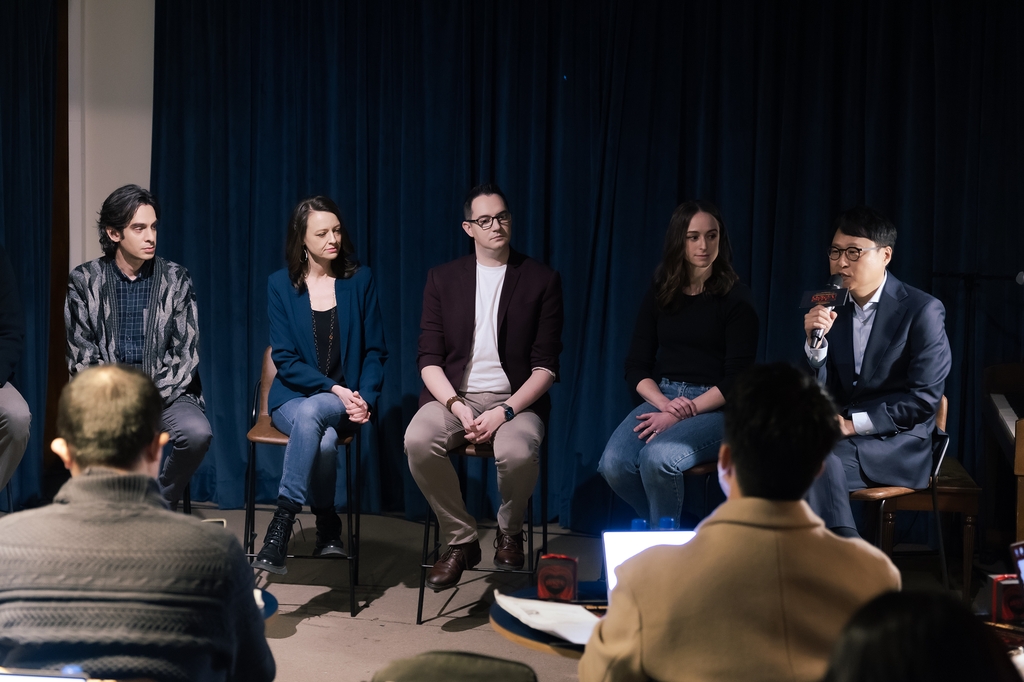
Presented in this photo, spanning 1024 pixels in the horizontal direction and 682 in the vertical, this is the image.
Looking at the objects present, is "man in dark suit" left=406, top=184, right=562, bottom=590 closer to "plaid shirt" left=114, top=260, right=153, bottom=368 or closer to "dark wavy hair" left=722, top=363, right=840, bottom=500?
"plaid shirt" left=114, top=260, right=153, bottom=368

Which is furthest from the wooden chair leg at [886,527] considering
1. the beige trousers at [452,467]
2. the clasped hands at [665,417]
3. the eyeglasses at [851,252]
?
the beige trousers at [452,467]

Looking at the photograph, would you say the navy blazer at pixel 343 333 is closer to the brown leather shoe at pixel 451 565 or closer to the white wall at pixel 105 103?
the brown leather shoe at pixel 451 565

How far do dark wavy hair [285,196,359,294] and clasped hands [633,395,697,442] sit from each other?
1288mm

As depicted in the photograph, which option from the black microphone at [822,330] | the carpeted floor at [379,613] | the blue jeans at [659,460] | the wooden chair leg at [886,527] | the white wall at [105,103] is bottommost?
the carpeted floor at [379,613]

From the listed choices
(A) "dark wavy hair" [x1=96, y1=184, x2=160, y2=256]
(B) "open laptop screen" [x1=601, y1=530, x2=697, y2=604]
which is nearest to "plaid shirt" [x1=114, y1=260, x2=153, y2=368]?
(A) "dark wavy hair" [x1=96, y1=184, x2=160, y2=256]

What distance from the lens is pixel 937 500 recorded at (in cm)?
320

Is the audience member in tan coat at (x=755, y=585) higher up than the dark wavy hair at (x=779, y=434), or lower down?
lower down

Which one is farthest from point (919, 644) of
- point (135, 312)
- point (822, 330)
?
point (135, 312)

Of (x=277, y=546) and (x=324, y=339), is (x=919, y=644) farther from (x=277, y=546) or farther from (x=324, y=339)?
(x=324, y=339)

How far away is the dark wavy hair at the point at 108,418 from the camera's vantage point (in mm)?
1525

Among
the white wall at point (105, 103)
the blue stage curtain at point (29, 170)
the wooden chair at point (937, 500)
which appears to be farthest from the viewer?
the white wall at point (105, 103)

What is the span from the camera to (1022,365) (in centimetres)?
381

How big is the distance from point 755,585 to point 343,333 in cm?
259

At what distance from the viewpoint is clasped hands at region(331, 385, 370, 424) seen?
3486 mm
